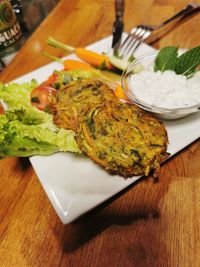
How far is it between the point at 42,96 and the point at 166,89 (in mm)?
1088

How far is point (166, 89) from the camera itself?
189 centimetres

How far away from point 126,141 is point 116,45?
1.62 m

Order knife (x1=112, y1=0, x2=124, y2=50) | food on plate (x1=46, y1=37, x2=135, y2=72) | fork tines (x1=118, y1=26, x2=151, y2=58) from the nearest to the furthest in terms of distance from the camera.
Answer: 1. food on plate (x1=46, y1=37, x2=135, y2=72)
2. fork tines (x1=118, y1=26, x2=151, y2=58)
3. knife (x1=112, y1=0, x2=124, y2=50)

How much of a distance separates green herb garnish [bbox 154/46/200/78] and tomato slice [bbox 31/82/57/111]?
961mm

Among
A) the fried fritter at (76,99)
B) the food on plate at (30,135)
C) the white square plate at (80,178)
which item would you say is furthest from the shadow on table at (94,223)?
the fried fritter at (76,99)

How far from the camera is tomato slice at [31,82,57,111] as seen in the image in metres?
2.26

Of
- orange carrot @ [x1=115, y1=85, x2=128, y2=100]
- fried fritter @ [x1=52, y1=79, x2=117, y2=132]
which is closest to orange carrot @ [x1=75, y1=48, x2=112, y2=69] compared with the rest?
orange carrot @ [x1=115, y1=85, x2=128, y2=100]

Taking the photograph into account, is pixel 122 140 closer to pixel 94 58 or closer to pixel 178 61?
pixel 178 61

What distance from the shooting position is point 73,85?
2.17 meters

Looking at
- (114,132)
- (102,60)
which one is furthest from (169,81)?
(102,60)

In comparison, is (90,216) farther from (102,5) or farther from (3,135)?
(102,5)

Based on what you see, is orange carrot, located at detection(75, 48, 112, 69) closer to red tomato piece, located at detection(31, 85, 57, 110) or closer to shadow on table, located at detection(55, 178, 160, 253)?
red tomato piece, located at detection(31, 85, 57, 110)

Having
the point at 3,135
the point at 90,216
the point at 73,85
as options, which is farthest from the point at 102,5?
the point at 90,216

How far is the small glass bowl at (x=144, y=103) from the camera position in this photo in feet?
5.83
